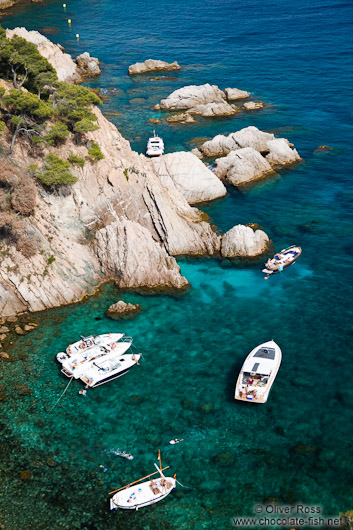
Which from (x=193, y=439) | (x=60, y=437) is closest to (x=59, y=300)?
(x=60, y=437)

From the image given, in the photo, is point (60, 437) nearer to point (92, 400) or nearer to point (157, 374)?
point (92, 400)

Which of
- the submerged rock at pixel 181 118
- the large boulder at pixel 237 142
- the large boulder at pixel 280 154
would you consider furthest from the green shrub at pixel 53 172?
the submerged rock at pixel 181 118

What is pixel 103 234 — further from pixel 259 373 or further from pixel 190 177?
pixel 259 373

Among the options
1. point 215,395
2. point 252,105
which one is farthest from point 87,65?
point 215,395

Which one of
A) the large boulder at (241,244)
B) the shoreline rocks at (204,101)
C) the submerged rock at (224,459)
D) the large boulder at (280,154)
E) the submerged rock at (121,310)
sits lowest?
the submerged rock at (224,459)

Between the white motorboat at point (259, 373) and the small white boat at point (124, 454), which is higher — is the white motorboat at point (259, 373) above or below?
above

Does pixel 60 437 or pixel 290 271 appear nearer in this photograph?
pixel 60 437

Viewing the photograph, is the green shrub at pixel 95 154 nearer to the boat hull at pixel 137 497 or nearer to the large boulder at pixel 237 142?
the large boulder at pixel 237 142
